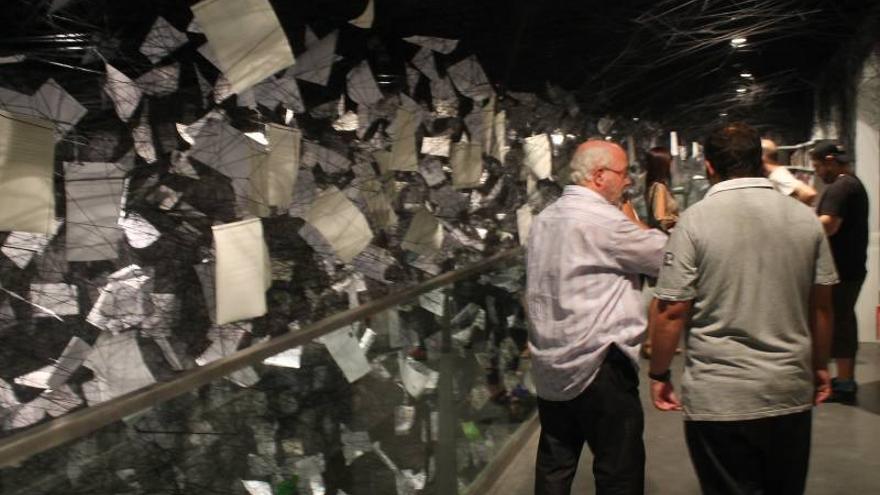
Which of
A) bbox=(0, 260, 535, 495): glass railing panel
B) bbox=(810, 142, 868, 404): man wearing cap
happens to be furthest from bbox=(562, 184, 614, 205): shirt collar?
bbox=(810, 142, 868, 404): man wearing cap

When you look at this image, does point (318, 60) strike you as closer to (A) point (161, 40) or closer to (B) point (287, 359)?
(A) point (161, 40)

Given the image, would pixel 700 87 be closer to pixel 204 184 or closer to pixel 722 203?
pixel 722 203

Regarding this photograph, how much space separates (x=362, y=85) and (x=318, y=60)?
1.03 feet

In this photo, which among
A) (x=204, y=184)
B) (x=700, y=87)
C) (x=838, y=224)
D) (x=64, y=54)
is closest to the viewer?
(x=64, y=54)

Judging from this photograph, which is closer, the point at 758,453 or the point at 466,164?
the point at 758,453

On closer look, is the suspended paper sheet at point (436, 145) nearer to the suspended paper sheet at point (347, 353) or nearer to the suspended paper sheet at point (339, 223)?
the suspended paper sheet at point (339, 223)

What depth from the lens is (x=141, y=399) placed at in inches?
50.5

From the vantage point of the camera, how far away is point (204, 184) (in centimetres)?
184

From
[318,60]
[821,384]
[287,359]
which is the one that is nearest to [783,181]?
[821,384]

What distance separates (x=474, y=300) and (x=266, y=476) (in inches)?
70.5

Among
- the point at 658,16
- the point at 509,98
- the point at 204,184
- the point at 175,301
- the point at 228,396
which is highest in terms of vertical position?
the point at 658,16

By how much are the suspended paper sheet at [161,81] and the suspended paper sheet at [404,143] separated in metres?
1.03

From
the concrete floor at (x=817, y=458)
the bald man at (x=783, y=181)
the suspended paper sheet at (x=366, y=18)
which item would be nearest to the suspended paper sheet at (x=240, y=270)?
the suspended paper sheet at (x=366, y=18)

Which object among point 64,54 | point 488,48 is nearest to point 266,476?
point 64,54
